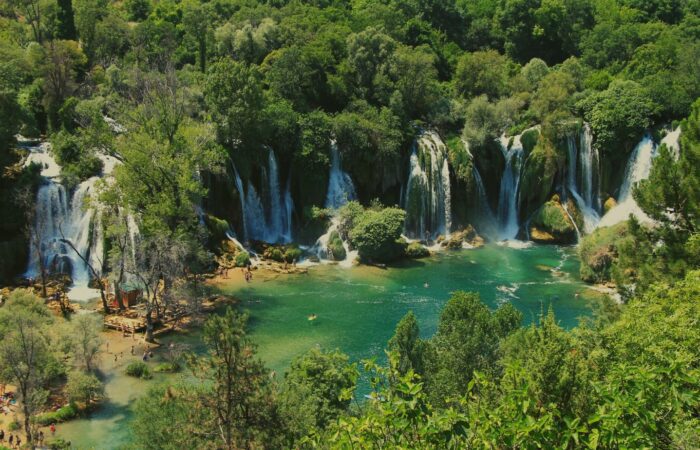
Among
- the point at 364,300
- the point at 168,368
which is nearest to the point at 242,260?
the point at 364,300

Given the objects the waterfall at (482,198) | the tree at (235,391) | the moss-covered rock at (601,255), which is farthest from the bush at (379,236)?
the tree at (235,391)

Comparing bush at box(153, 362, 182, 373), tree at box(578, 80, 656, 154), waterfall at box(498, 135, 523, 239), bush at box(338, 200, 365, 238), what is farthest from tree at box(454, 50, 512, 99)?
bush at box(153, 362, 182, 373)

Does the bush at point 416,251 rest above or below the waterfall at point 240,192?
below

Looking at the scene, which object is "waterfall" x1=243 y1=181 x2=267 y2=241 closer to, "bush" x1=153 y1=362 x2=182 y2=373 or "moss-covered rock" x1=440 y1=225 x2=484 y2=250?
"moss-covered rock" x1=440 y1=225 x2=484 y2=250

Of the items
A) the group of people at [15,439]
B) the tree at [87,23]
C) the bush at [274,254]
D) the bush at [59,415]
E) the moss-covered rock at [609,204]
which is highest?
the tree at [87,23]

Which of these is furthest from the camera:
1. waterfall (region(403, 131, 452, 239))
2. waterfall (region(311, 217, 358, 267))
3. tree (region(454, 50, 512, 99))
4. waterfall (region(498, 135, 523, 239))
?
tree (region(454, 50, 512, 99))

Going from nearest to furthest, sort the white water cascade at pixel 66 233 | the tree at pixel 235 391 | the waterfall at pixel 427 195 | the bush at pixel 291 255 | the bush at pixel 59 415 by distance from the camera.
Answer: the tree at pixel 235 391
the bush at pixel 59 415
the white water cascade at pixel 66 233
the bush at pixel 291 255
the waterfall at pixel 427 195

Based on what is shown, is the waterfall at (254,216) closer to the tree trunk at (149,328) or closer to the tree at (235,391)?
the tree trunk at (149,328)
